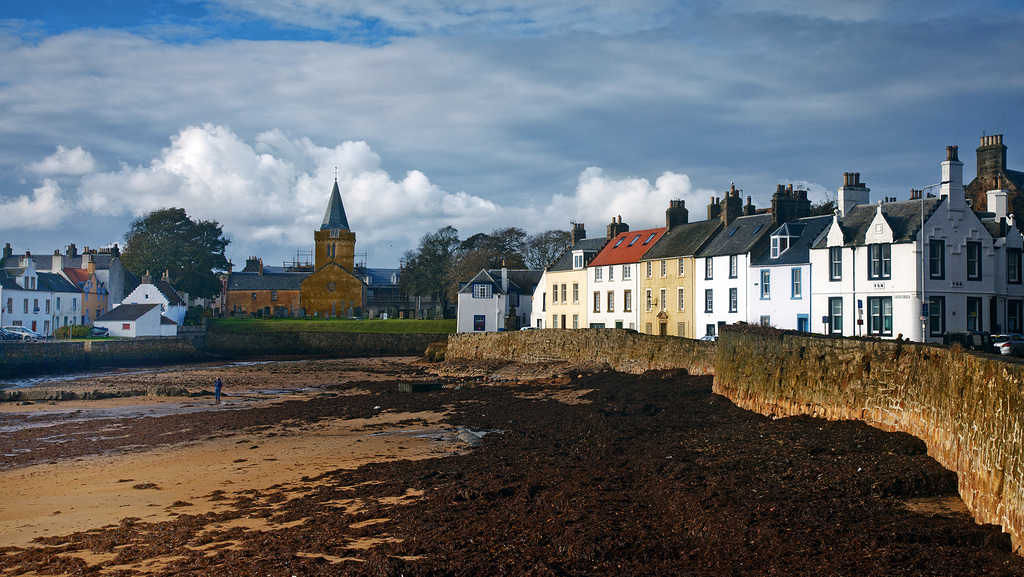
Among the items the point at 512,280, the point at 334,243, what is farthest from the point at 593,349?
the point at 334,243

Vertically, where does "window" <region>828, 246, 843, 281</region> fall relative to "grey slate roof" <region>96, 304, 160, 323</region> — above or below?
above

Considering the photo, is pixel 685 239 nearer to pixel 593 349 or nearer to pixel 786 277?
pixel 786 277

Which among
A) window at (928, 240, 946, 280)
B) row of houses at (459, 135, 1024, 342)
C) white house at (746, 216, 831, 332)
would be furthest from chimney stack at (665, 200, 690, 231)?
window at (928, 240, 946, 280)

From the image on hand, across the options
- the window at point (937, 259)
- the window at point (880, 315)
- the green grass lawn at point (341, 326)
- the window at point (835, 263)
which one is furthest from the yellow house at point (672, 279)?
the green grass lawn at point (341, 326)

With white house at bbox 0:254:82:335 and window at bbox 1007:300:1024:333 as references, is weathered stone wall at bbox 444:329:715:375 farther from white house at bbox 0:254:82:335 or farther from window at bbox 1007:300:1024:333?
white house at bbox 0:254:82:335

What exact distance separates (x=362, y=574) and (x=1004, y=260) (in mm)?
31631

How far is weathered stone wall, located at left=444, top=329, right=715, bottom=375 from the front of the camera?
29.1 m

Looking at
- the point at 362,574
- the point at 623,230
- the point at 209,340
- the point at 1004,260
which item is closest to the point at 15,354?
the point at 209,340

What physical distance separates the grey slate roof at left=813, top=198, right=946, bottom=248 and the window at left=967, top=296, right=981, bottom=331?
3535 mm

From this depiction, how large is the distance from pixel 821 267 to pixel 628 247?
18772 millimetres

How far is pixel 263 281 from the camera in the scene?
95.8 m

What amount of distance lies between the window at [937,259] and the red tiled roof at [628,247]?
20444mm

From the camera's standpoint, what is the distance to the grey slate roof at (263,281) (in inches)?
3740

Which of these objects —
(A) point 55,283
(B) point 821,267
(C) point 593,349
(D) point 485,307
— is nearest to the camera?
(B) point 821,267
